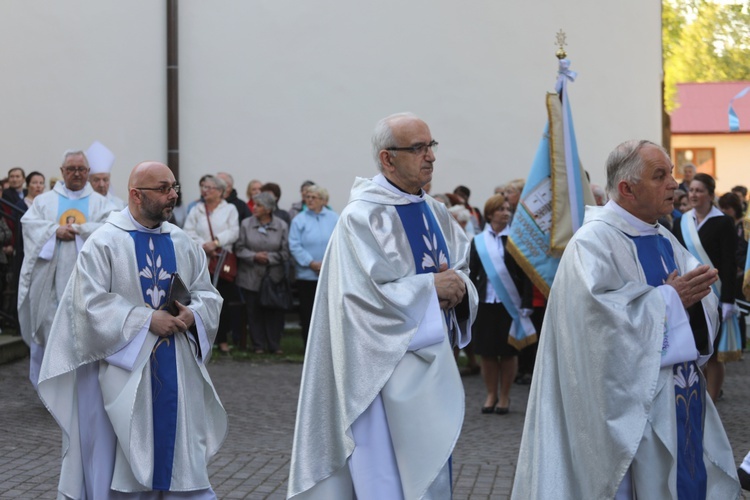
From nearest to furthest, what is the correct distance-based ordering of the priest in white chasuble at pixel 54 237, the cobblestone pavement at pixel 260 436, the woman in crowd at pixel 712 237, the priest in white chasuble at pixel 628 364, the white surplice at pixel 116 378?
the priest in white chasuble at pixel 628 364 → the white surplice at pixel 116 378 → the cobblestone pavement at pixel 260 436 → the woman in crowd at pixel 712 237 → the priest in white chasuble at pixel 54 237

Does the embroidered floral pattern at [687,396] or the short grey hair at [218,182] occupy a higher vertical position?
the short grey hair at [218,182]

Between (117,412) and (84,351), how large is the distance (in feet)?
1.19

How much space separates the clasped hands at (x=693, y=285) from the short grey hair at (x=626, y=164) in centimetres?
45

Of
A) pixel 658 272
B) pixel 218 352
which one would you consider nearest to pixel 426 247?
pixel 658 272

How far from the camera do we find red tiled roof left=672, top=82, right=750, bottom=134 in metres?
51.3

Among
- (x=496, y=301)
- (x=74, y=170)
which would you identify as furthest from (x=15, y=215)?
(x=496, y=301)

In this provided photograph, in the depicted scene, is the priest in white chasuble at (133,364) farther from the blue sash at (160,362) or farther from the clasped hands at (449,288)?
the clasped hands at (449,288)

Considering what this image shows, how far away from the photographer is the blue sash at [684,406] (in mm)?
5469

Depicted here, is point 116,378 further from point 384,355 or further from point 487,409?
point 487,409

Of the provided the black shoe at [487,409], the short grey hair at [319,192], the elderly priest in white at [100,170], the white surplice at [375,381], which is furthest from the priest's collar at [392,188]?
the short grey hair at [319,192]

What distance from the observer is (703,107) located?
52.6 metres

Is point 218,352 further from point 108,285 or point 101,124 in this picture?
point 108,285

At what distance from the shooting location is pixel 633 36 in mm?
17500

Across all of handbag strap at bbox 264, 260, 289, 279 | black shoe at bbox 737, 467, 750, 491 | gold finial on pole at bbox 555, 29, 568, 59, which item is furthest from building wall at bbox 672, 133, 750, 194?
black shoe at bbox 737, 467, 750, 491
